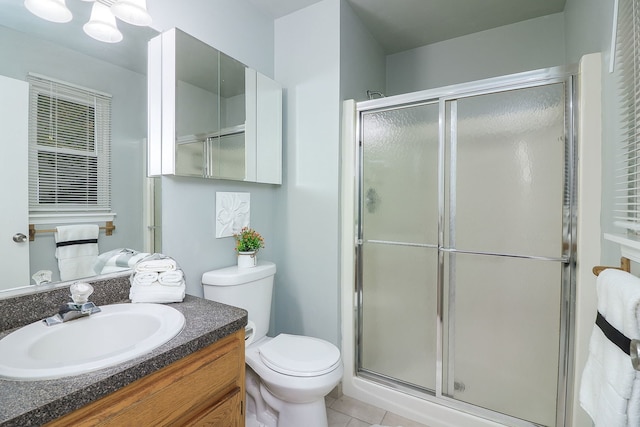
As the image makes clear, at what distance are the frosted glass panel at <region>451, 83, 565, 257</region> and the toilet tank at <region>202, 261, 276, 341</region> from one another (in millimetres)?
1106

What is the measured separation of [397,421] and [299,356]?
30.8 inches

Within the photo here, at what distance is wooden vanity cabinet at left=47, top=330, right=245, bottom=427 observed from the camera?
0.69 m

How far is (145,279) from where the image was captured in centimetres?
122

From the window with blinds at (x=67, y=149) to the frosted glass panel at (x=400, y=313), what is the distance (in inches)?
57.9

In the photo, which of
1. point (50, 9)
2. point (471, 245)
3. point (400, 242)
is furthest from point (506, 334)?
point (50, 9)

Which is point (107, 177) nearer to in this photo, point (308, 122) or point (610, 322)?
point (308, 122)

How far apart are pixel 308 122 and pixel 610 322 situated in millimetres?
1711

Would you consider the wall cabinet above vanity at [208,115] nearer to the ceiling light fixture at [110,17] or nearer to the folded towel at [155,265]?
the ceiling light fixture at [110,17]

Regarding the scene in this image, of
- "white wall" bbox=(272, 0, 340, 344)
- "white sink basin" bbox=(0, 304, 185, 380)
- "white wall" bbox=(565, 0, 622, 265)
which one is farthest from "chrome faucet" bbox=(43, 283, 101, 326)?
"white wall" bbox=(565, 0, 622, 265)

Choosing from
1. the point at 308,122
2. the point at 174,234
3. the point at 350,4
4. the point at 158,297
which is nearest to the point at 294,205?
the point at 308,122

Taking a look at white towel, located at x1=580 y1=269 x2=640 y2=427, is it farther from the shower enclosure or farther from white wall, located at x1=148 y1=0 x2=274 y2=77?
white wall, located at x1=148 y1=0 x2=274 y2=77

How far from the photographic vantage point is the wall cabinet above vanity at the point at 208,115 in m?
1.41

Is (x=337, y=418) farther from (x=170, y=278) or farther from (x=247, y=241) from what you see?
(x=170, y=278)

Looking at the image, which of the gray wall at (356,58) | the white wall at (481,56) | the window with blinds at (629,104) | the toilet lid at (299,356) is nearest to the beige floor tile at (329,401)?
the toilet lid at (299,356)
